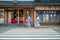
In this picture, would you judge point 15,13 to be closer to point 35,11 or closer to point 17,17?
point 17,17

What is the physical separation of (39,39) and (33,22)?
600 inches

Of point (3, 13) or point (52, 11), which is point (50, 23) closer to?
point (52, 11)

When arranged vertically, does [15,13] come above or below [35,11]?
below

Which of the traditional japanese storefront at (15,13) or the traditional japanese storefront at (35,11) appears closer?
the traditional japanese storefront at (35,11)

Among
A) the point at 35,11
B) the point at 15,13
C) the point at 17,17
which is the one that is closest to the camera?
the point at 35,11

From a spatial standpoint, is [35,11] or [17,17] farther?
[17,17]

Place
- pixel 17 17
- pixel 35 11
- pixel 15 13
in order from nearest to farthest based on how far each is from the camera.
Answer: pixel 35 11 < pixel 17 17 < pixel 15 13

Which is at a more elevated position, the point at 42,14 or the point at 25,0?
the point at 25,0

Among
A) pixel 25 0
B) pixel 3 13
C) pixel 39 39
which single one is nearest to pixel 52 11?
pixel 25 0

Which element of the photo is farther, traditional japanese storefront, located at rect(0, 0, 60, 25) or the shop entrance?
the shop entrance

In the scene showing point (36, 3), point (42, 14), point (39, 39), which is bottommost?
point (39, 39)

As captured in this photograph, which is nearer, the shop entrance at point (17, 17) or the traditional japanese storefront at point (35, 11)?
the traditional japanese storefront at point (35, 11)

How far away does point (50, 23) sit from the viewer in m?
29.0

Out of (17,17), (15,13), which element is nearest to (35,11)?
(17,17)
